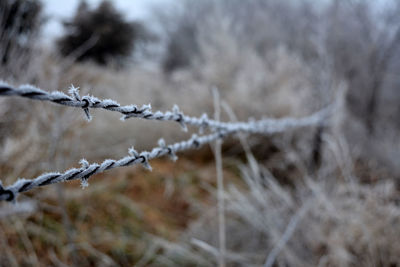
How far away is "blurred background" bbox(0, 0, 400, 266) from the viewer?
115cm

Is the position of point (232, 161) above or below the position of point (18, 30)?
below

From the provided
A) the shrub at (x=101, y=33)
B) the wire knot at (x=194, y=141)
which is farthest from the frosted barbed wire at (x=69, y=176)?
the shrub at (x=101, y=33)

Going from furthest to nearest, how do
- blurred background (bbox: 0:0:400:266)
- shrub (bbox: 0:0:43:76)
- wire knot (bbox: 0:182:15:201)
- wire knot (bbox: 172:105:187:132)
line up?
shrub (bbox: 0:0:43:76), blurred background (bbox: 0:0:400:266), wire knot (bbox: 172:105:187:132), wire knot (bbox: 0:182:15:201)

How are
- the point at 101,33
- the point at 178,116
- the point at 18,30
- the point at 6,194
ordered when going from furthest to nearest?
the point at 101,33
the point at 18,30
the point at 178,116
the point at 6,194

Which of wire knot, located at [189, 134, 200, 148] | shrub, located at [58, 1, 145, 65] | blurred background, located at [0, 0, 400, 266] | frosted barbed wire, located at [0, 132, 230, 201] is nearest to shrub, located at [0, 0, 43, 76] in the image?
blurred background, located at [0, 0, 400, 266]

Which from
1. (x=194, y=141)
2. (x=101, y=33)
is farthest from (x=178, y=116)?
(x=101, y=33)

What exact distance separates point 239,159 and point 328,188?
1044mm

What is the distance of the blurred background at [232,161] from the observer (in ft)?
3.76

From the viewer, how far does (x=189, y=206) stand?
6.21ft

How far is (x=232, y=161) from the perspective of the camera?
244 centimetres

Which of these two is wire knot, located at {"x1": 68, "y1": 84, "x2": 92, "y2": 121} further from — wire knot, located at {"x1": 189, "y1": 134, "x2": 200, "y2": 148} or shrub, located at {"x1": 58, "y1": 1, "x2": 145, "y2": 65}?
shrub, located at {"x1": 58, "y1": 1, "x2": 145, "y2": 65}

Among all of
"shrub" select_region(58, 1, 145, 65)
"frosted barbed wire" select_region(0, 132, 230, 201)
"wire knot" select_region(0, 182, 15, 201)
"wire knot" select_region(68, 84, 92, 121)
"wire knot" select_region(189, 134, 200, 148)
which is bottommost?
"wire knot" select_region(0, 182, 15, 201)

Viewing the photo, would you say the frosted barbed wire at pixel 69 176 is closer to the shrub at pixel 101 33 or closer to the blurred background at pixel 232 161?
the blurred background at pixel 232 161

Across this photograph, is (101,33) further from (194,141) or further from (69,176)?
(69,176)
